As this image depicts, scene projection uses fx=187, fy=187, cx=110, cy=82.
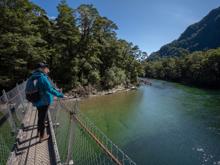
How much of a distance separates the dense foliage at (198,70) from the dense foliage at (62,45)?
1722 cm

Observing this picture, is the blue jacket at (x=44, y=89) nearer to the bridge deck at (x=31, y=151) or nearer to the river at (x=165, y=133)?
the bridge deck at (x=31, y=151)

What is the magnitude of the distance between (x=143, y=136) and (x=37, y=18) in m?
18.7

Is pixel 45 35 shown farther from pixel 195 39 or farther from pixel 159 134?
pixel 195 39

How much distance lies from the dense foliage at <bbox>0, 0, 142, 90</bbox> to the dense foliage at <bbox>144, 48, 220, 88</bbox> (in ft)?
56.5

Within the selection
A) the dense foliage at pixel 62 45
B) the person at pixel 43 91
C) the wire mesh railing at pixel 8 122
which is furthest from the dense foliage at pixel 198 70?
the person at pixel 43 91

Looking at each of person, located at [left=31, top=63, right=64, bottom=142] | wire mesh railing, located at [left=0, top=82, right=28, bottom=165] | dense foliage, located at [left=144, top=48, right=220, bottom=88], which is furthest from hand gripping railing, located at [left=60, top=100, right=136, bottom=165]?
dense foliage, located at [left=144, top=48, right=220, bottom=88]

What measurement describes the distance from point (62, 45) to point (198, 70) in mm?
33405

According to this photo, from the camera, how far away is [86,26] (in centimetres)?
2717

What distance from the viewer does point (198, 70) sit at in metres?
43.7

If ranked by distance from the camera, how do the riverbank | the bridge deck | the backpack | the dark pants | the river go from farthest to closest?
the riverbank → the river → the dark pants → the backpack → the bridge deck

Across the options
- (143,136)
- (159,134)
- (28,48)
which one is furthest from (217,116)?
(28,48)

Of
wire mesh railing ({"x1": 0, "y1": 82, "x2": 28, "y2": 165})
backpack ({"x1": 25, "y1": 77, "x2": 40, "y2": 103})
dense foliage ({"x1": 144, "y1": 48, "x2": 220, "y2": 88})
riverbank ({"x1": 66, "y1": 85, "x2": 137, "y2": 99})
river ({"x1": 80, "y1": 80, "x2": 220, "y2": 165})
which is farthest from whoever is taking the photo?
dense foliage ({"x1": 144, "y1": 48, "x2": 220, "y2": 88})

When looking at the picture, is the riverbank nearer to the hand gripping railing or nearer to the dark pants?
the hand gripping railing

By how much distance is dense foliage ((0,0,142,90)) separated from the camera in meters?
17.5
